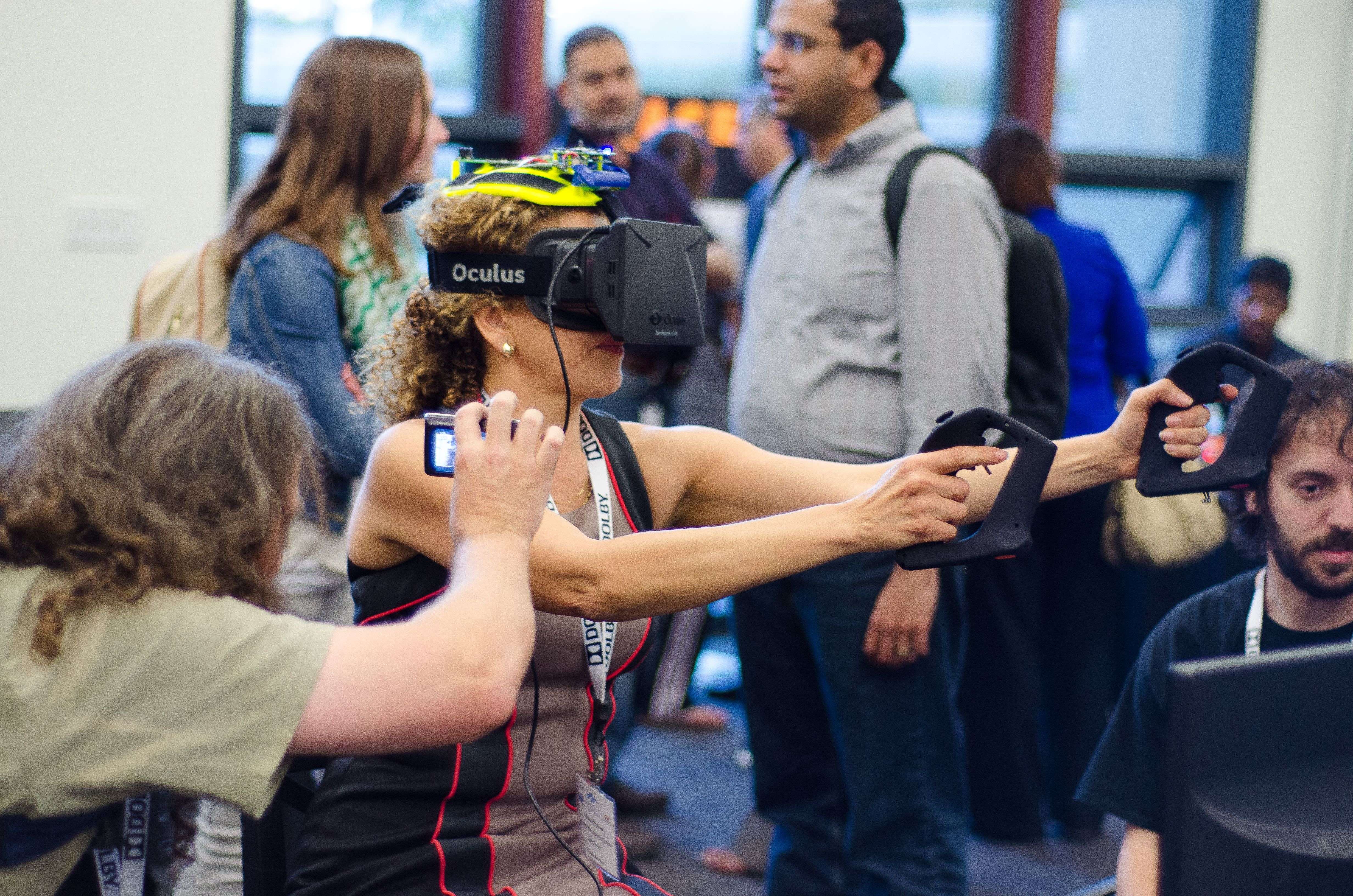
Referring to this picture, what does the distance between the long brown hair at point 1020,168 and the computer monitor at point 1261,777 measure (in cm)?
232

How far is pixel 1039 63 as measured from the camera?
479 cm

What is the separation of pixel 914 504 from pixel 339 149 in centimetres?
133

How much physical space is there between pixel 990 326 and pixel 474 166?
1000 mm

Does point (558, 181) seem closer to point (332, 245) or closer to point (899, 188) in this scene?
point (332, 245)

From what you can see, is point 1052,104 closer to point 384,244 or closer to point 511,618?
point 384,244

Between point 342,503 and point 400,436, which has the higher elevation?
point 400,436

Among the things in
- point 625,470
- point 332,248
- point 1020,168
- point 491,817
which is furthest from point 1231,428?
point 1020,168

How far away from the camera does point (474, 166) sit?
1.54 metres

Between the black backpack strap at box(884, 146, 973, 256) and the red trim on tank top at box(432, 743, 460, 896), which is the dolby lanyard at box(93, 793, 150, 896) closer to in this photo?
the red trim on tank top at box(432, 743, 460, 896)

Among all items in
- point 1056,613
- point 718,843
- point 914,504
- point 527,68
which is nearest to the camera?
point 914,504

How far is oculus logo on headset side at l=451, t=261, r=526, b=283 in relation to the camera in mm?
1380

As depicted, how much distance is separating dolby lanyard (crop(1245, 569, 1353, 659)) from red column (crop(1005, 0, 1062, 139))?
3618 mm

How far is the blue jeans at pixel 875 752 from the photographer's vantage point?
211cm

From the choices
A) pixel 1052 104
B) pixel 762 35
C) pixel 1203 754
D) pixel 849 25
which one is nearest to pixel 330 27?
pixel 762 35
